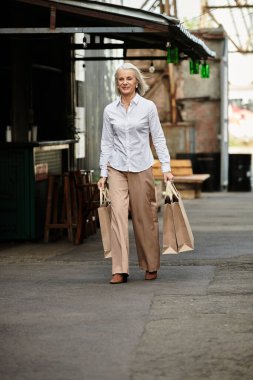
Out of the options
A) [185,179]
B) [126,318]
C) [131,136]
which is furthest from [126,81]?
[185,179]

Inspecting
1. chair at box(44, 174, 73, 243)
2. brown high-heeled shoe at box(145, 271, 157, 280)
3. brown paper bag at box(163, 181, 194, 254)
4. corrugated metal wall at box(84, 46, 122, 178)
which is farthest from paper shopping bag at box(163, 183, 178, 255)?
corrugated metal wall at box(84, 46, 122, 178)

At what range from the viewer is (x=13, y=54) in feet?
49.3

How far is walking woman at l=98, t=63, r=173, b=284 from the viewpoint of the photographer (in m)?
10.3

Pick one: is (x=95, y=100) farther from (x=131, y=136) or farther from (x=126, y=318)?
(x=126, y=318)

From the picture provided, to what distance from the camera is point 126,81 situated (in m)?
10.3

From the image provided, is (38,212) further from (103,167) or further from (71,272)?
(103,167)

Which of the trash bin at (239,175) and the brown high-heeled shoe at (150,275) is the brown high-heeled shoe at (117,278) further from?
the trash bin at (239,175)

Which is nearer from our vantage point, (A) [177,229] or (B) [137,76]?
(B) [137,76]

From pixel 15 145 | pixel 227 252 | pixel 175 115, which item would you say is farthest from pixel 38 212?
pixel 175 115

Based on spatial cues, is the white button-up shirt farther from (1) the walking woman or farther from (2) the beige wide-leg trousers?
(2) the beige wide-leg trousers

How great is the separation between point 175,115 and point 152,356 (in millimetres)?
23564

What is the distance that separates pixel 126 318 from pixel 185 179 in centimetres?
1700

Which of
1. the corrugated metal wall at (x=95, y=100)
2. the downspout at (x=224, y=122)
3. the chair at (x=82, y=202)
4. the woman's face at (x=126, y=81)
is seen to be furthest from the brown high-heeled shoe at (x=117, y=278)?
the downspout at (x=224, y=122)

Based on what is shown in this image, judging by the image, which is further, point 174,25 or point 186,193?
point 186,193
